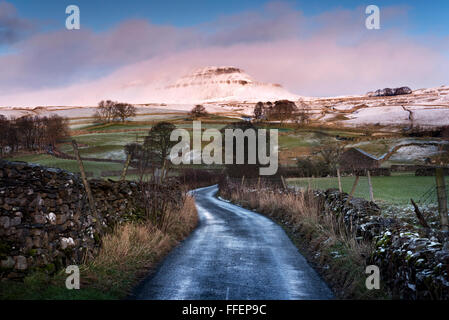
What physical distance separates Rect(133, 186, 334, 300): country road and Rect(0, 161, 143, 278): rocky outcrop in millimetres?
1947

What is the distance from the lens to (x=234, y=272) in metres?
9.85

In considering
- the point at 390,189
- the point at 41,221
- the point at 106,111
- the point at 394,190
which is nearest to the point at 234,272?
the point at 41,221

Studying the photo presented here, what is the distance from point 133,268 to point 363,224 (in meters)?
6.49

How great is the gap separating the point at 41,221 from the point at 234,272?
4844 millimetres

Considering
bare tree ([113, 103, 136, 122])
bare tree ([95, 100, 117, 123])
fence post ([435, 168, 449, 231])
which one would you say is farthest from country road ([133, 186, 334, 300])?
bare tree ([95, 100, 117, 123])

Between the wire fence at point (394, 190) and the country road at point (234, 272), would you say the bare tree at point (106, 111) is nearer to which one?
the wire fence at point (394, 190)

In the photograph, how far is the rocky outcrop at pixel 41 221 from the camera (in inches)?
293

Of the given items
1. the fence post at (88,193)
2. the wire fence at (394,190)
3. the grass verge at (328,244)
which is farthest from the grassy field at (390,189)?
the fence post at (88,193)

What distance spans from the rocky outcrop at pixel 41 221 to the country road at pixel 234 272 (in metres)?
1.95

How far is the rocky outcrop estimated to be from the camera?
745cm

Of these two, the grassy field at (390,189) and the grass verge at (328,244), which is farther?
the grassy field at (390,189)

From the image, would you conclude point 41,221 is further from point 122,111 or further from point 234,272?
point 122,111

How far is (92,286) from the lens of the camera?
7918 mm
